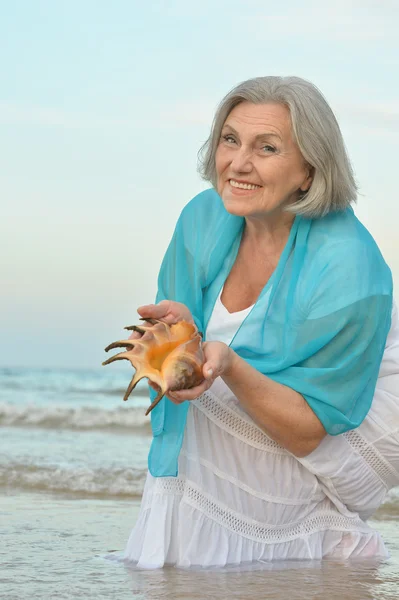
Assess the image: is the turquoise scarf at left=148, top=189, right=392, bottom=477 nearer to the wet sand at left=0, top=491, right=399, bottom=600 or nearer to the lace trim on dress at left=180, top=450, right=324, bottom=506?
the lace trim on dress at left=180, top=450, right=324, bottom=506

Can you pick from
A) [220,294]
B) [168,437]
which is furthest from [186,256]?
[168,437]

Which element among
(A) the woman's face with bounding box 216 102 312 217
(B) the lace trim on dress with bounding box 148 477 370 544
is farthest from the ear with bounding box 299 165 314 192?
(B) the lace trim on dress with bounding box 148 477 370 544

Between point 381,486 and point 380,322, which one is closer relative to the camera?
point 380,322

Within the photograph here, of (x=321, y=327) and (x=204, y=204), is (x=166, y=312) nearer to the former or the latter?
(x=321, y=327)

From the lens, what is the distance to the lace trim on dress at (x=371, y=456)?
351 cm

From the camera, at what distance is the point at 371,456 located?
11.7ft

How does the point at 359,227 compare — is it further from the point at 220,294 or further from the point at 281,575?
the point at 281,575

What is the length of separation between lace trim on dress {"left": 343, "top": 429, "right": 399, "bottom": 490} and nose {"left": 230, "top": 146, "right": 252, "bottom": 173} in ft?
3.23

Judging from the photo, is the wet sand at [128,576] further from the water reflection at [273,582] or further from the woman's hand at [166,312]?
the woman's hand at [166,312]

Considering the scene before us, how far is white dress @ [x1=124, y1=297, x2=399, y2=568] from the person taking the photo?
3.36m

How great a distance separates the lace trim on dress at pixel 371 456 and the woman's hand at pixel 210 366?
0.76 m

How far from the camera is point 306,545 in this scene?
3.58 meters

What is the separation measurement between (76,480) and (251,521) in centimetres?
292

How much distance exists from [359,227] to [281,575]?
3.98ft
